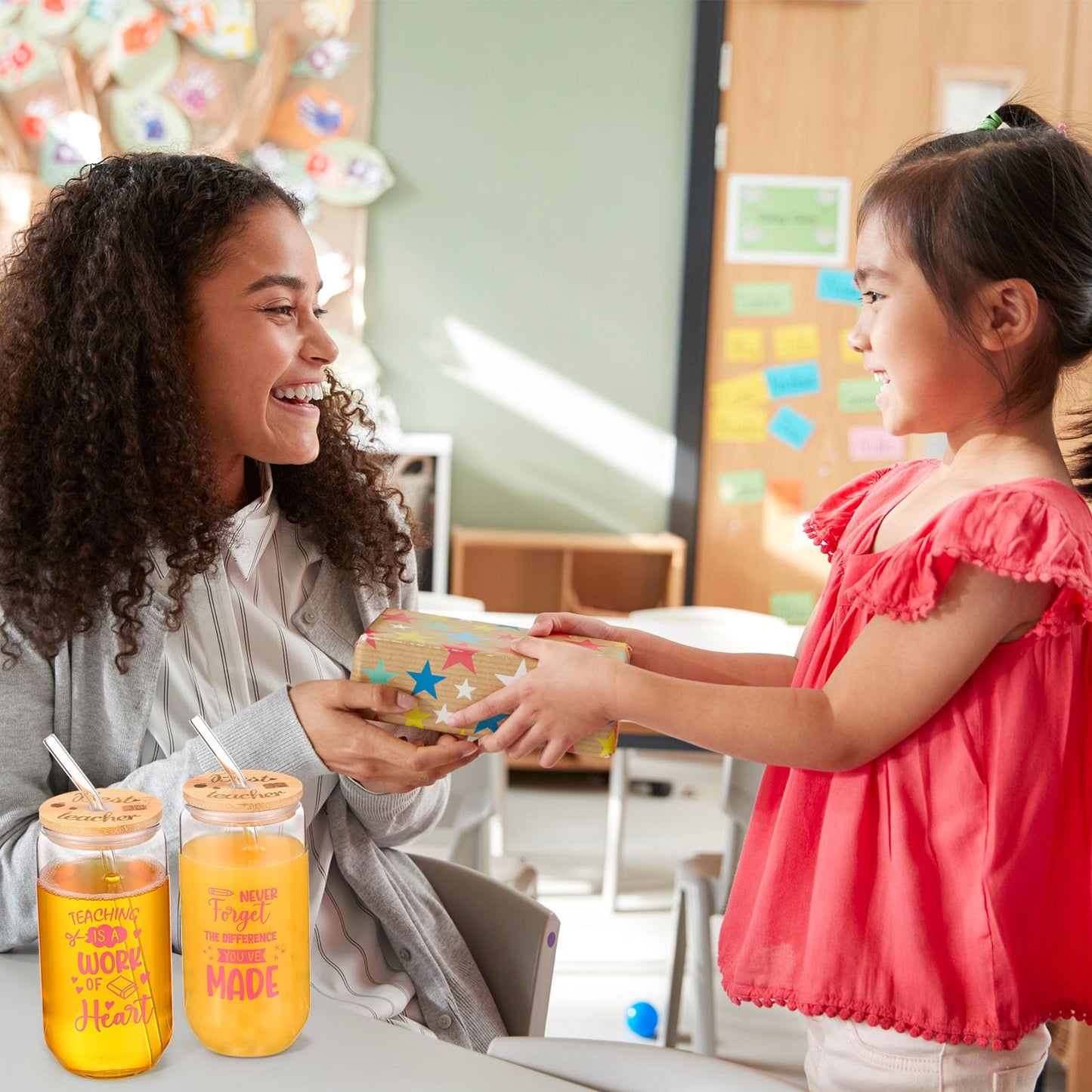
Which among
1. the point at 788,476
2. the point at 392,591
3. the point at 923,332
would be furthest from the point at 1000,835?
the point at 788,476

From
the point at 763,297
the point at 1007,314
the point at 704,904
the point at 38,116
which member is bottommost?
the point at 704,904

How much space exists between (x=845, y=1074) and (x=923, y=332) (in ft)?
2.22

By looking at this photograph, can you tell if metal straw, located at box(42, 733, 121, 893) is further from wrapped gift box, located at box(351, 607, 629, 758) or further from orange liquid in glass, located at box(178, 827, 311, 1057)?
wrapped gift box, located at box(351, 607, 629, 758)

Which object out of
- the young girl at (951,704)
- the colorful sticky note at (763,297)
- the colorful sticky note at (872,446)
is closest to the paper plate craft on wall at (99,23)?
the colorful sticky note at (763,297)

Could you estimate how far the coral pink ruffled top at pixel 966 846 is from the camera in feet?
3.31

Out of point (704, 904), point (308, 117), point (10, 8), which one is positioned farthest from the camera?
point (308, 117)

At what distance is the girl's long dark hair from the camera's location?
3.44 feet

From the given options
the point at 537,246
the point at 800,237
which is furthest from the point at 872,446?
the point at 537,246

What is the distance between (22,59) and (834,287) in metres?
2.89

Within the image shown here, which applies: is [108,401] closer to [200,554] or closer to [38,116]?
[200,554]

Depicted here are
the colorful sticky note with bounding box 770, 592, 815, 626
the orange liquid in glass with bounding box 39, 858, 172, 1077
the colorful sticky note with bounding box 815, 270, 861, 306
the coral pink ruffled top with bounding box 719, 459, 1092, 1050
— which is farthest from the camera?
the colorful sticky note with bounding box 770, 592, 815, 626

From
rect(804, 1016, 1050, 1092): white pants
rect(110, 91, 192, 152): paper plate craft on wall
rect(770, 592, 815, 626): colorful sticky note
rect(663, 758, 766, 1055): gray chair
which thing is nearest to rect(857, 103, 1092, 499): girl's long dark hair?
rect(804, 1016, 1050, 1092): white pants

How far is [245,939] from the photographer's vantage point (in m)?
0.78

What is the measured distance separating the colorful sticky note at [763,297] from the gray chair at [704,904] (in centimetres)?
227
